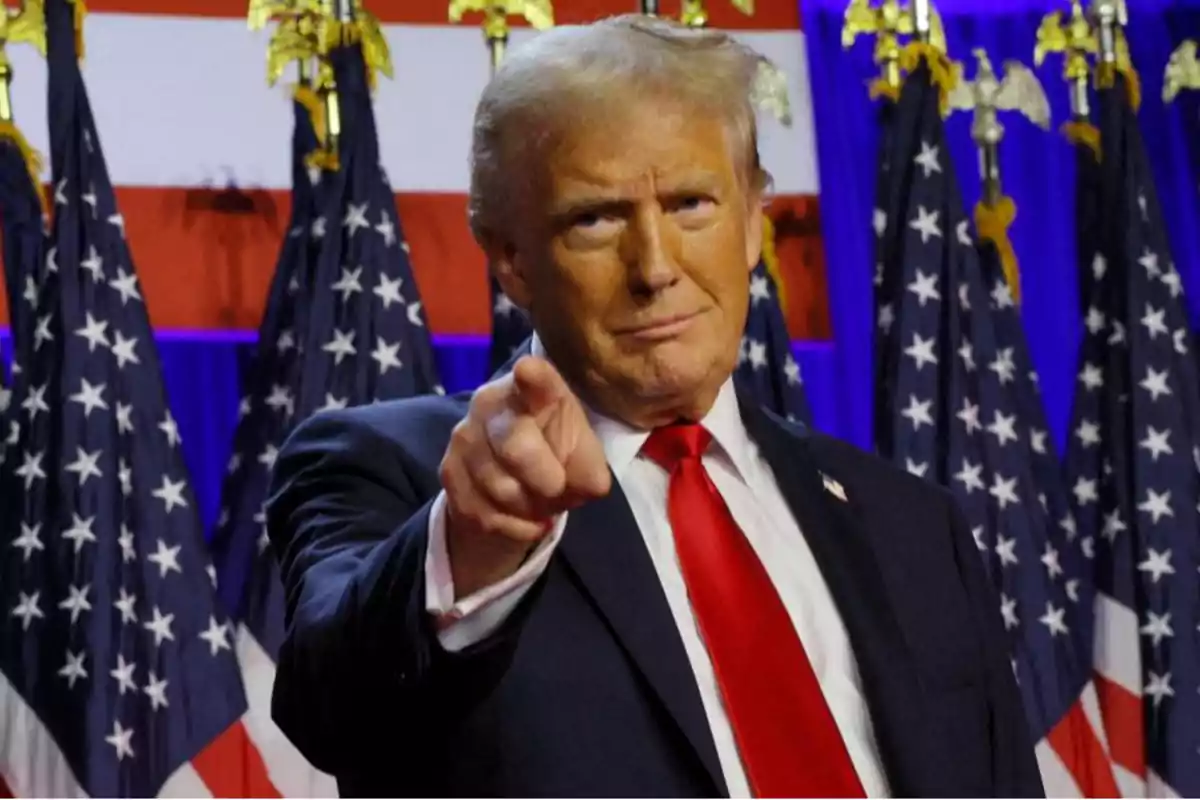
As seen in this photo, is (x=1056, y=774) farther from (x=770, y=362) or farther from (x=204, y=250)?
(x=204, y=250)

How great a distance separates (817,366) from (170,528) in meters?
1.52

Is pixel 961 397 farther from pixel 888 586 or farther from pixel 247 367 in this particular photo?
pixel 888 586

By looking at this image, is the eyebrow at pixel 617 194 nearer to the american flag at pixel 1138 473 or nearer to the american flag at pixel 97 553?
the american flag at pixel 97 553

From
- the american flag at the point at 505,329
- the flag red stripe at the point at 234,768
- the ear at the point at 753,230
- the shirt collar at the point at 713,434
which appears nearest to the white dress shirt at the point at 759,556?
the shirt collar at the point at 713,434

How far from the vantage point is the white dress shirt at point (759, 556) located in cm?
127

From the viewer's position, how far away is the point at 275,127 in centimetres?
367

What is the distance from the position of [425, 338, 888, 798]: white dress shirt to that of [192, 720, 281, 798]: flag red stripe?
213 cm

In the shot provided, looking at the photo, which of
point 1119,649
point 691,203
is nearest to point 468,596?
point 691,203

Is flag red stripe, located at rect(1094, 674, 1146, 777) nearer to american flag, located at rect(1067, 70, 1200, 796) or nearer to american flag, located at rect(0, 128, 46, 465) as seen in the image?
american flag, located at rect(1067, 70, 1200, 796)

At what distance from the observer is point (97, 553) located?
3301 mm

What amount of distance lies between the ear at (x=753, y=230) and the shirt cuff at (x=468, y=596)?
540 mm

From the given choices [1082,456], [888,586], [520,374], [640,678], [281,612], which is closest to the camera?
[520,374]

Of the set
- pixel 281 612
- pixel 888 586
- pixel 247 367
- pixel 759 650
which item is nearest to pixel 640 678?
pixel 759 650

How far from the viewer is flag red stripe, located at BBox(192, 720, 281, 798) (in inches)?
131
